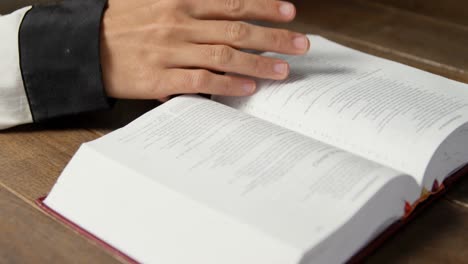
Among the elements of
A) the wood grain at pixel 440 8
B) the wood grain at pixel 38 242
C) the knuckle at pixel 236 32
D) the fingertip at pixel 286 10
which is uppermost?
the fingertip at pixel 286 10

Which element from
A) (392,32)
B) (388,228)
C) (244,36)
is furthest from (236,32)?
(392,32)

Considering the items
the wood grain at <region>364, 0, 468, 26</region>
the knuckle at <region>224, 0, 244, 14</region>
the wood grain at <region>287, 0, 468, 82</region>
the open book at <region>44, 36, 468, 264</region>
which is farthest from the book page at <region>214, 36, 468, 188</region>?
the wood grain at <region>364, 0, 468, 26</region>

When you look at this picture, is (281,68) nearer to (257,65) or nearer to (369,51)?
→ (257,65)

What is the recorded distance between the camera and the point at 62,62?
85 centimetres

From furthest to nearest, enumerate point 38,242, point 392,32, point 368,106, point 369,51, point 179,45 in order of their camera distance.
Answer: point 392,32 < point 369,51 < point 179,45 < point 368,106 < point 38,242

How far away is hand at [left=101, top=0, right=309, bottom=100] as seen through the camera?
2.75 ft

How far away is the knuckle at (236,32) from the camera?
0.86 metres

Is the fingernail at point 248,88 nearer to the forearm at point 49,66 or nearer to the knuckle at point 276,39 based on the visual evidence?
the knuckle at point 276,39

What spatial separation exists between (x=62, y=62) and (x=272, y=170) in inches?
14.3

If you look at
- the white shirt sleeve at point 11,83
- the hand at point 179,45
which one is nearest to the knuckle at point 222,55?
the hand at point 179,45

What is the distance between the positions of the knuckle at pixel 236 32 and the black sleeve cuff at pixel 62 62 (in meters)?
0.17

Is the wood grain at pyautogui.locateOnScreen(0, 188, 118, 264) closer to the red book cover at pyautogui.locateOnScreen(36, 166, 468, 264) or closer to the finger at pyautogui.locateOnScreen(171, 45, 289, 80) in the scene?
the red book cover at pyautogui.locateOnScreen(36, 166, 468, 264)

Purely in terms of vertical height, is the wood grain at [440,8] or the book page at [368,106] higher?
the book page at [368,106]

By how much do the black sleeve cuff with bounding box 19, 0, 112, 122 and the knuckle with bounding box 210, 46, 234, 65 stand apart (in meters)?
0.15
